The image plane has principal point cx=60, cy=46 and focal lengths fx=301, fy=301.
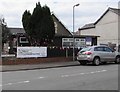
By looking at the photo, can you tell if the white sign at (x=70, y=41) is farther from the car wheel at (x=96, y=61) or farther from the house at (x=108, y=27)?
the house at (x=108, y=27)

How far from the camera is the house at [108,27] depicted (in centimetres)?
5781

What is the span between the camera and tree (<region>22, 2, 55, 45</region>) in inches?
1191

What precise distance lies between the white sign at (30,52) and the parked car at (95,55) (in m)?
3.78

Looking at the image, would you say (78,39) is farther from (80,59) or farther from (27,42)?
(80,59)

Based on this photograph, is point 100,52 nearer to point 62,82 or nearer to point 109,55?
point 109,55

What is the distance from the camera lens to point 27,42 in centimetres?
3734

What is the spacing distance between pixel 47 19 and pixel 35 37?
2.25 meters

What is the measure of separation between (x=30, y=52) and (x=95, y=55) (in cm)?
595

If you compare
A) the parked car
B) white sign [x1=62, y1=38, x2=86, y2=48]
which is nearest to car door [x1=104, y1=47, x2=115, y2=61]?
the parked car

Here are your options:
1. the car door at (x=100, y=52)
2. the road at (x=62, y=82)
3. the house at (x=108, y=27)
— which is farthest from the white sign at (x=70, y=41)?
the road at (x=62, y=82)

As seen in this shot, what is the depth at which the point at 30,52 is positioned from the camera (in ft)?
88.1

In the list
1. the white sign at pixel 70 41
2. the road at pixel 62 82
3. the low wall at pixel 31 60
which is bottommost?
the road at pixel 62 82

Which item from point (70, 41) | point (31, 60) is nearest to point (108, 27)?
point (70, 41)

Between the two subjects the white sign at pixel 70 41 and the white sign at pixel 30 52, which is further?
the white sign at pixel 70 41
